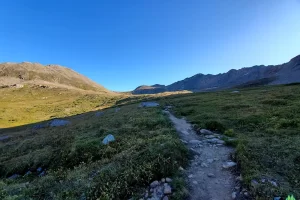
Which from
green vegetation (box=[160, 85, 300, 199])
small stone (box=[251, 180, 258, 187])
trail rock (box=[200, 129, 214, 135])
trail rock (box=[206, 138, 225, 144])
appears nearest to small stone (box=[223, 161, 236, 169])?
green vegetation (box=[160, 85, 300, 199])

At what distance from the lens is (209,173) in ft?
29.9

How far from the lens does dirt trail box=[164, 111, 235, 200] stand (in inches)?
299

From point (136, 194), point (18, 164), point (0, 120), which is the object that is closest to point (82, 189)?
point (136, 194)

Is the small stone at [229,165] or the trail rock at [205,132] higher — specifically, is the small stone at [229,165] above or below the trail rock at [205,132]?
below

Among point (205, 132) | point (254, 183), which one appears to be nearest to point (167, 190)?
point (254, 183)

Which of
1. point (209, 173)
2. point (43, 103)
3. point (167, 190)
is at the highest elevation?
point (43, 103)

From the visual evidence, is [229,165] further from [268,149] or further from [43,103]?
[43,103]

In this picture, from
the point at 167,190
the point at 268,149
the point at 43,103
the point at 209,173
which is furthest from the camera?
the point at 43,103

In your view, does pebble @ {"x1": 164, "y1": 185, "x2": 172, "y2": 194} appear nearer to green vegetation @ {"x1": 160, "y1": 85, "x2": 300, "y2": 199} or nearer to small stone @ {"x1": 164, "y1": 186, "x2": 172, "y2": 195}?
small stone @ {"x1": 164, "y1": 186, "x2": 172, "y2": 195}

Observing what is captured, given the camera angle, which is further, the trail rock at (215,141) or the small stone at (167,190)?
the trail rock at (215,141)

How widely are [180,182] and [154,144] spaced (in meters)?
3.60

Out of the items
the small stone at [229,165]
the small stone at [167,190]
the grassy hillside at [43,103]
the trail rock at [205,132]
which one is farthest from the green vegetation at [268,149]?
the grassy hillside at [43,103]

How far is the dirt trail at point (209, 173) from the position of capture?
7.60m

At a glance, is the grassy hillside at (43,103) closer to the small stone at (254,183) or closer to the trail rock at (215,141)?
the trail rock at (215,141)
